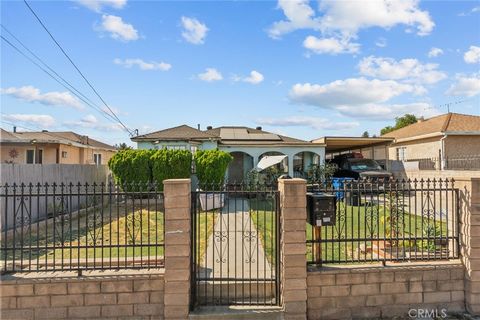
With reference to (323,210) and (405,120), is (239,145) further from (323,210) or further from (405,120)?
(405,120)

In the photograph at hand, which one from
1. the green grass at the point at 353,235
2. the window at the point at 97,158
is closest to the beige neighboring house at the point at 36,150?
the window at the point at 97,158

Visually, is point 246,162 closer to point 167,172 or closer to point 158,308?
point 167,172

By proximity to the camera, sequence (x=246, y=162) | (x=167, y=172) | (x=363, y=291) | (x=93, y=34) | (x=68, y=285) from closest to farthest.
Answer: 1. (x=68, y=285)
2. (x=363, y=291)
3. (x=93, y=34)
4. (x=167, y=172)
5. (x=246, y=162)

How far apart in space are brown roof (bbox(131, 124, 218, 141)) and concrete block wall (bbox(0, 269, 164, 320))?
38.5 feet

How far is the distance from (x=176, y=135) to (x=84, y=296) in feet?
41.1

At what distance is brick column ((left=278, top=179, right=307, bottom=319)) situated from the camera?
156 inches

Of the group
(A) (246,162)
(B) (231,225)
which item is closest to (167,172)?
(B) (231,225)

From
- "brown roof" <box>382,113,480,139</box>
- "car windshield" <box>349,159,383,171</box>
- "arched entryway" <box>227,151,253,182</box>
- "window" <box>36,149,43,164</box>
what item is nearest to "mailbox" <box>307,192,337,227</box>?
"car windshield" <box>349,159,383,171</box>

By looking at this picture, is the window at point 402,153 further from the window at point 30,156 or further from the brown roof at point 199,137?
the window at point 30,156

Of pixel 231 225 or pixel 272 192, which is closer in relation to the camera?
pixel 272 192

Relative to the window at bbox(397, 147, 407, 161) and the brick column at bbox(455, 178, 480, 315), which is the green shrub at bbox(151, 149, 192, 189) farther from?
the window at bbox(397, 147, 407, 161)

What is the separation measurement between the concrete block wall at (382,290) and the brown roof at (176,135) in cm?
1207

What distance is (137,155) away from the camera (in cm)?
1227

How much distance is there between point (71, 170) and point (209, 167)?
16.8ft
